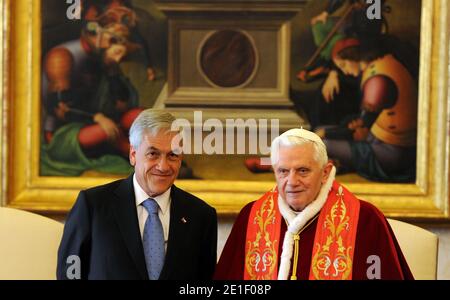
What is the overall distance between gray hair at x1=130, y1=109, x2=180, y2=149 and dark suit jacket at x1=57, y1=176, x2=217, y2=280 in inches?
9.9

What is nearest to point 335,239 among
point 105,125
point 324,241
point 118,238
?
point 324,241

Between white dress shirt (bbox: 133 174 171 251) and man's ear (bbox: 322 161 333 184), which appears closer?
white dress shirt (bbox: 133 174 171 251)

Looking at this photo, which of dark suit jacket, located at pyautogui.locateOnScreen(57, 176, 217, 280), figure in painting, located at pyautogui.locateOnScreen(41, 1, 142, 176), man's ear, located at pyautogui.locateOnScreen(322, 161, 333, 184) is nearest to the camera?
dark suit jacket, located at pyautogui.locateOnScreen(57, 176, 217, 280)

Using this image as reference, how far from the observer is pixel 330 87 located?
5.47m

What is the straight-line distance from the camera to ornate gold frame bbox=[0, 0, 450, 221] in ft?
17.7

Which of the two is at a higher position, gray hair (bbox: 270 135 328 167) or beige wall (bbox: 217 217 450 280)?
gray hair (bbox: 270 135 328 167)

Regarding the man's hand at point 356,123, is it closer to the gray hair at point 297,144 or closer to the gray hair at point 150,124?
the gray hair at point 297,144

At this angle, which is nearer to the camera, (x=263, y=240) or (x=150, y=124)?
(x=150, y=124)

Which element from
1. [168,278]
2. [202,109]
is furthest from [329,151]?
[168,278]

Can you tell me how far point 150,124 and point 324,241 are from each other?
98 centimetres

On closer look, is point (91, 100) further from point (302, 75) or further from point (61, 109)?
point (302, 75)

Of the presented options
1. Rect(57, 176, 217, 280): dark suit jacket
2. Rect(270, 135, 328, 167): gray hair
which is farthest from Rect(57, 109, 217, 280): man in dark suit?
Rect(270, 135, 328, 167): gray hair

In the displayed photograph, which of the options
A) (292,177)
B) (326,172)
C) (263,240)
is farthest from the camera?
(263,240)

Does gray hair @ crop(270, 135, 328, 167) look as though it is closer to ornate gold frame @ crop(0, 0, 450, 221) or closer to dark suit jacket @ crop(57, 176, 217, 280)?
dark suit jacket @ crop(57, 176, 217, 280)
